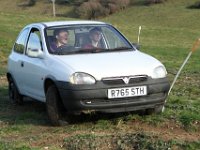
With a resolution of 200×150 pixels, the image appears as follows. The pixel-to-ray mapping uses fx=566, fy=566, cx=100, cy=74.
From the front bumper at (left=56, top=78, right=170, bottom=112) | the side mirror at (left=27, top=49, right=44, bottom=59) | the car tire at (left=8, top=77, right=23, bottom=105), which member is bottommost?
the car tire at (left=8, top=77, right=23, bottom=105)

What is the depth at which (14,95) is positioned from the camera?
10609 mm

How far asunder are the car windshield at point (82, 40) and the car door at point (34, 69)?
0.83ft

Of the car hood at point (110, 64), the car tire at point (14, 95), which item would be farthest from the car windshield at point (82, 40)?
the car tire at point (14, 95)

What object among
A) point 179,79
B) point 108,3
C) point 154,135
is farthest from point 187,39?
point 108,3

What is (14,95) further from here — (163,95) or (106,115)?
(163,95)

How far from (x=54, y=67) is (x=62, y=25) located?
132 centimetres

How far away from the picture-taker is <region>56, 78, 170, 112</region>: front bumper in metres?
7.61

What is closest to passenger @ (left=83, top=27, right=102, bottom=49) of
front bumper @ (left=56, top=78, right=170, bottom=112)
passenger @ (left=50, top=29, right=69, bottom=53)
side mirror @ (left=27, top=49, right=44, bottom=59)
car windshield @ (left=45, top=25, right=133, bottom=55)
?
car windshield @ (left=45, top=25, right=133, bottom=55)

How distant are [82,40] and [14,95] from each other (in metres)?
2.33

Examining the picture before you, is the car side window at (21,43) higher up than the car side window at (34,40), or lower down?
lower down

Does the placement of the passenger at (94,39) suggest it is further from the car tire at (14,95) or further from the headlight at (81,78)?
the car tire at (14,95)

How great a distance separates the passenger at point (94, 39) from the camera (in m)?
8.84

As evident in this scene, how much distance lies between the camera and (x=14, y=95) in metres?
10.6

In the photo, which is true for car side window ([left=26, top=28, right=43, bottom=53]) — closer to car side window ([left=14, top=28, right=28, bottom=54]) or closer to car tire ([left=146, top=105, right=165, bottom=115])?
car side window ([left=14, top=28, right=28, bottom=54])
